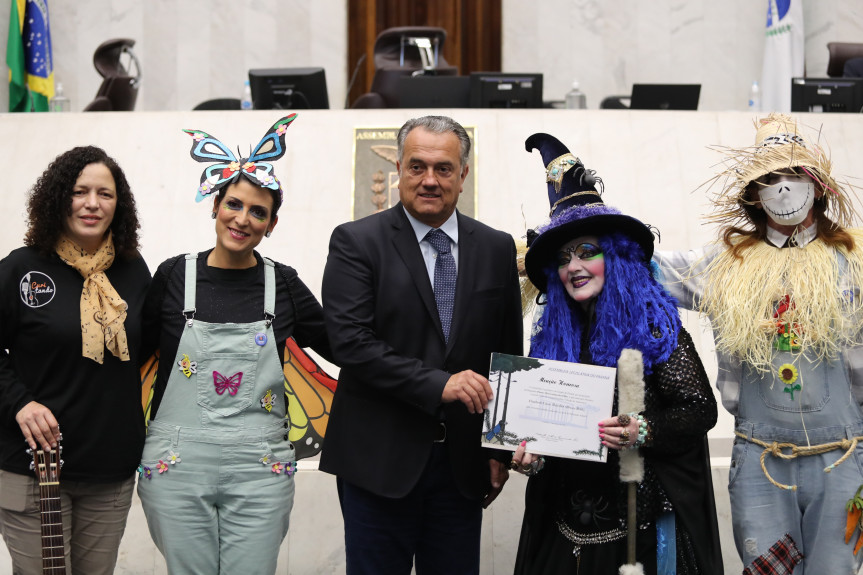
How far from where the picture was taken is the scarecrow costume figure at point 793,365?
2.89 metres

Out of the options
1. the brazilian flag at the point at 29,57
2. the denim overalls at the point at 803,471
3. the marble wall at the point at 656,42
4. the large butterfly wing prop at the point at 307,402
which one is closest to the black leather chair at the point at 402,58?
the marble wall at the point at 656,42

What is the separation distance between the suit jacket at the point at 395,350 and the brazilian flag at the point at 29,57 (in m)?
8.14

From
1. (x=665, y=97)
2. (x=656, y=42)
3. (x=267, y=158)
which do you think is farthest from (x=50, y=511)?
(x=656, y=42)

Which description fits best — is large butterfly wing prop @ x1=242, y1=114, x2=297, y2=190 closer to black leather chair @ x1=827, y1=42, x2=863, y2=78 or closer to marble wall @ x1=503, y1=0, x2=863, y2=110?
black leather chair @ x1=827, y1=42, x2=863, y2=78

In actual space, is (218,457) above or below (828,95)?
below

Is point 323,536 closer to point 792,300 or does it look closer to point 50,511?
point 50,511

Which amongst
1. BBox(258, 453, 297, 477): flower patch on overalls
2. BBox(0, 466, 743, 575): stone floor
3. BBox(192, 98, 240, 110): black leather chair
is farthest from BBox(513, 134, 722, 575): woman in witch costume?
BBox(192, 98, 240, 110): black leather chair

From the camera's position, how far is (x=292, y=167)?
21.6 ft

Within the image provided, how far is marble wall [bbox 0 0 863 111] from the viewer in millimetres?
11102

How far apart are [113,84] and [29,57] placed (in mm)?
2438

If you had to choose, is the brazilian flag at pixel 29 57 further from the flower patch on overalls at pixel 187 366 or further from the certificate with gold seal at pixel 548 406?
the certificate with gold seal at pixel 548 406

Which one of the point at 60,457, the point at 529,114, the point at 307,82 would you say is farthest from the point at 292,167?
the point at 60,457

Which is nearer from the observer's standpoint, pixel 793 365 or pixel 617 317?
pixel 617 317

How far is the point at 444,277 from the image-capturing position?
2861 millimetres
